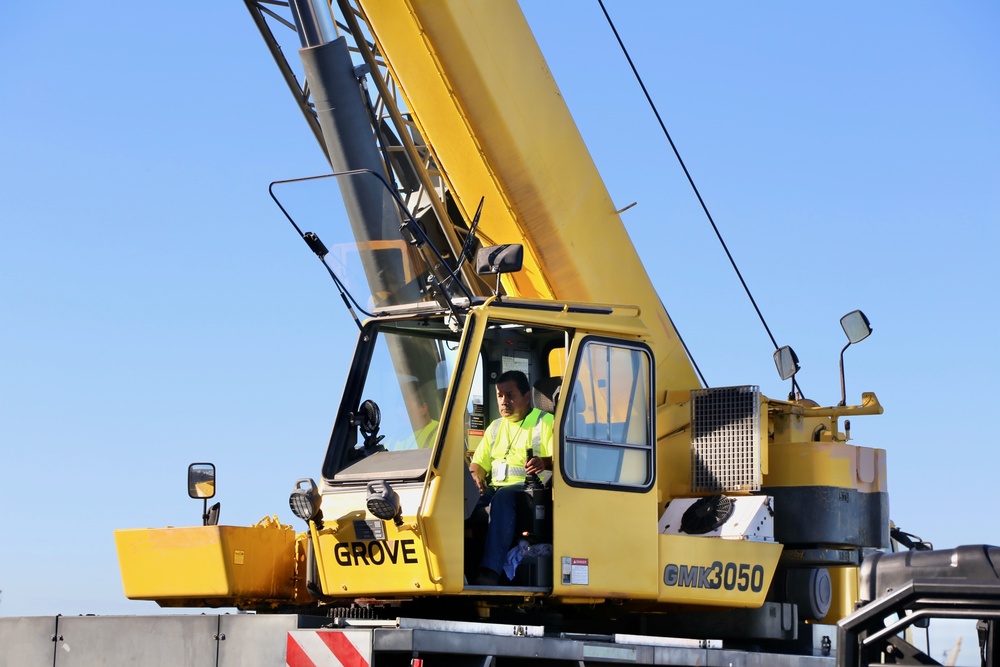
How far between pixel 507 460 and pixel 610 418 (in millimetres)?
660

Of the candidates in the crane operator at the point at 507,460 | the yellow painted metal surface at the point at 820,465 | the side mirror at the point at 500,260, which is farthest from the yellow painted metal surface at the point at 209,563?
the yellow painted metal surface at the point at 820,465

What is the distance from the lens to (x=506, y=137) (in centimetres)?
1009

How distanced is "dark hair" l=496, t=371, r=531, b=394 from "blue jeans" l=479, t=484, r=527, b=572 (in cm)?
76

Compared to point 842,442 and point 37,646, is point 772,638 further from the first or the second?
point 37,646

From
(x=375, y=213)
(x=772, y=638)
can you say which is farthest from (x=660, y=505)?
(x=375, y=213)

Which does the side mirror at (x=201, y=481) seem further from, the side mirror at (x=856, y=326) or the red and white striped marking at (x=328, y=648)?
the side mirror at (x=856, y=326)

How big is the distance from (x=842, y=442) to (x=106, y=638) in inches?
→ 203

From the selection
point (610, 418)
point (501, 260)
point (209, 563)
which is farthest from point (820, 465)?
point (209, 563)

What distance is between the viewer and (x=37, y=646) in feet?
27.9

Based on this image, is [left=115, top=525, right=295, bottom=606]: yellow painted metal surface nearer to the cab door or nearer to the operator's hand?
the operator's hand

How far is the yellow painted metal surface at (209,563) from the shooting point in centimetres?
877

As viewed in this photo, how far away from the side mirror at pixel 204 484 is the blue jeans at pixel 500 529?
74.3 inches

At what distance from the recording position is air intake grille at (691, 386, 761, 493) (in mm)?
9617

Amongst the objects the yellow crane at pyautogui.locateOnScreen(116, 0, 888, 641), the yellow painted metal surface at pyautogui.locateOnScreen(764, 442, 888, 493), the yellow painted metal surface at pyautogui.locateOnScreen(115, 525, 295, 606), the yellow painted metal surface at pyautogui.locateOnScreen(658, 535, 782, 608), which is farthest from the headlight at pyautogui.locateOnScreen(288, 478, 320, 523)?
the yellow painted metal surface at pyautogui.locateOnScreen(764, 442, 888, 493)
